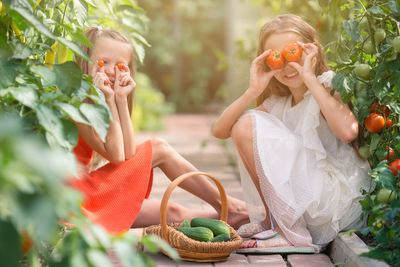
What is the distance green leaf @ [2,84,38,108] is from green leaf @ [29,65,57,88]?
8 centimetres

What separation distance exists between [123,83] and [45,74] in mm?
838

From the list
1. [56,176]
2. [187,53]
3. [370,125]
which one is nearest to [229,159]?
[370,125]

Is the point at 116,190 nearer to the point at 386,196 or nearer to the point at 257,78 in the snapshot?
the point at 257,78

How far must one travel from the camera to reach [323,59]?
2.65 m

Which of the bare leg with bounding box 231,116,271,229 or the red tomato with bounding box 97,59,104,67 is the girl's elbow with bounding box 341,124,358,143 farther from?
the red tomato with bounding box 97,59,104,67

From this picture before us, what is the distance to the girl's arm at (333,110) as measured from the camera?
2.39 metres

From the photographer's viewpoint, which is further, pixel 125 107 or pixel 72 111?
pixel 125 107

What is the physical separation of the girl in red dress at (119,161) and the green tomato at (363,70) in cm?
92

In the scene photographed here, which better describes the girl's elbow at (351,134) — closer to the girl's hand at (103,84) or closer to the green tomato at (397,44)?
the green tomato at (397,44)

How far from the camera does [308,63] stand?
248 cm

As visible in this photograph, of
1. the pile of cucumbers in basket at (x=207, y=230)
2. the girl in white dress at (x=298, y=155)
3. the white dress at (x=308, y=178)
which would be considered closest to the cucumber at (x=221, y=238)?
the pile of cucumbers in basket at (x=207, y=230)

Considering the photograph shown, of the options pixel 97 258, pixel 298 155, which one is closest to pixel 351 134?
pixel 298 155

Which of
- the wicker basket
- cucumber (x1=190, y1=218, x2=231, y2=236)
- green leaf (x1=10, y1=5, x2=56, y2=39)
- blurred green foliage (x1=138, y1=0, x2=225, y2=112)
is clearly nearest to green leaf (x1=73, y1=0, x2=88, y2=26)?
green leaf (x1=10, y1=5, x2=56, y2=39)

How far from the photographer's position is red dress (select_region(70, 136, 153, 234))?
2.38 metres
